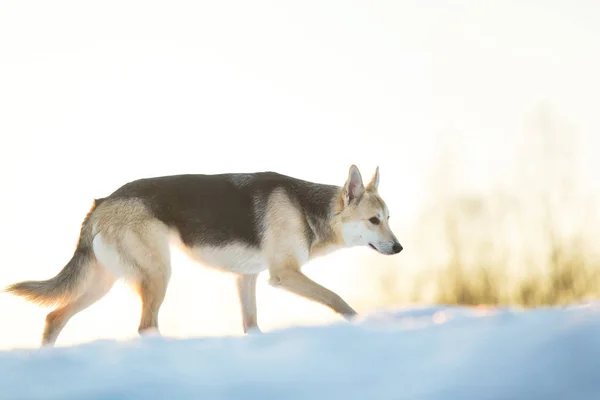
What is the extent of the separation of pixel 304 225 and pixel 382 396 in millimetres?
6018

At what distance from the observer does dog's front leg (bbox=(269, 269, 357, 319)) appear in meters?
7.20

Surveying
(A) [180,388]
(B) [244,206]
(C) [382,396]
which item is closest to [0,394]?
(A) [180,388]

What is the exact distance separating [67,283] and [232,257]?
5.56ft

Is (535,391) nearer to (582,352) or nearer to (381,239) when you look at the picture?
(582,352)

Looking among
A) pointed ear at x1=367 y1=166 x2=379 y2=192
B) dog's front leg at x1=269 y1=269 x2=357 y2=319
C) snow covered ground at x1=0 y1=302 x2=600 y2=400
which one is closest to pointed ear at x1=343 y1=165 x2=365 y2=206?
pointed ear at x1=367 y1=166 x2=379 y2=192

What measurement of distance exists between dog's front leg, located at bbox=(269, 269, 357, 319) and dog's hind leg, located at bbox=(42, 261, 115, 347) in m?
1.73

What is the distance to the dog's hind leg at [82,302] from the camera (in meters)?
7.48

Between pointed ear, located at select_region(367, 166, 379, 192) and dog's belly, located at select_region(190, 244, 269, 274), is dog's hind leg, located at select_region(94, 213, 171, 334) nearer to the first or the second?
dog's belly, located at select_region(190, 244, 269, 274)

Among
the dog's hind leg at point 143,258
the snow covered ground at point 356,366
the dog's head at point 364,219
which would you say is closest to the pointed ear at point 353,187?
the dog's head at point 364,219

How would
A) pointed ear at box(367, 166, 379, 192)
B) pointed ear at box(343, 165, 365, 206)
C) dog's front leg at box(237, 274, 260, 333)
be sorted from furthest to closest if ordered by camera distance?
1. pointed ear at box(367, 166, 379, 192)
2. pointed ear at box(343, 165, 365, 206)
3. dog's front leg at box(237, 274, 260, 333)

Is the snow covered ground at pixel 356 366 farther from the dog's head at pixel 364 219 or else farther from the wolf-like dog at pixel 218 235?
the dog's head at pixel 364 219

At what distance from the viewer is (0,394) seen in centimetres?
229

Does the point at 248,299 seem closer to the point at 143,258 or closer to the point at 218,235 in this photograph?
the point at 218,235

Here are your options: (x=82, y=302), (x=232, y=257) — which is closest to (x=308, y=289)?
(x=232, y=257)
